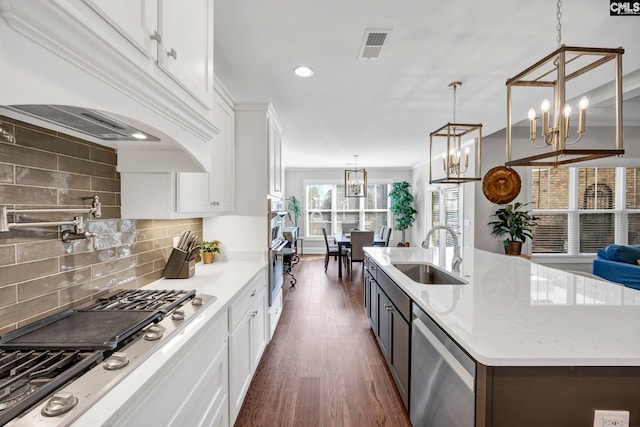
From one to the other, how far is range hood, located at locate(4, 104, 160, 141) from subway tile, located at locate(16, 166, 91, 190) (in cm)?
23

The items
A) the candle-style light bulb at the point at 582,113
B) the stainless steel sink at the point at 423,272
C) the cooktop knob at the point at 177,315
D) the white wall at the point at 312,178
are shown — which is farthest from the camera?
the white wall at the point at 312,178

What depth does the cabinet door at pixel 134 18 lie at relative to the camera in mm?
744

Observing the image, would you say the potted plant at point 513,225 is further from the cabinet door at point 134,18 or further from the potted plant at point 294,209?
the cabinet door at point 134,18

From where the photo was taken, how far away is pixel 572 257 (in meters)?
5.29

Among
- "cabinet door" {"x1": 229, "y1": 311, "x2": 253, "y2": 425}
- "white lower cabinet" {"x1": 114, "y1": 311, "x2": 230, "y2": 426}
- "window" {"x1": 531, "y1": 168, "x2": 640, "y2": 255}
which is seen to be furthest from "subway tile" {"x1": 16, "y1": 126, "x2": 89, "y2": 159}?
"window" {"x1": 531, "y1": 168, "x2": 640, "y2": 255}

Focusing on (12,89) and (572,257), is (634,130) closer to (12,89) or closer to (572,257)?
(572,257)

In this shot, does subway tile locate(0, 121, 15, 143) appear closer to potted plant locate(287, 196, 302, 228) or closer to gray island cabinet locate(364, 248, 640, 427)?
gray island cabinet locate(364, 248, 640, 427)

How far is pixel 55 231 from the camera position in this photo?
125cm

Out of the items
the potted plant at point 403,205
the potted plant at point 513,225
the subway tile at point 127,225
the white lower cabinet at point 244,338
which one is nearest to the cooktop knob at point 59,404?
the white lower cabinet at point 244,338

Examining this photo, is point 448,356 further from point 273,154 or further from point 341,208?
point 341,208

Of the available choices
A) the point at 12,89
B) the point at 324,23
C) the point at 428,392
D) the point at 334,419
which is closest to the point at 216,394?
the point at 334,419

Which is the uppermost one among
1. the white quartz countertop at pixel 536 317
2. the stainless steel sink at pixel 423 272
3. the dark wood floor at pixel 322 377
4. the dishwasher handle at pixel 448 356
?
the white quartz countertop at pixel 536 317

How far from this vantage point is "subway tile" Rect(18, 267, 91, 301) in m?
1.12

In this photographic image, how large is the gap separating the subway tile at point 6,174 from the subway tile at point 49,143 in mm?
102
